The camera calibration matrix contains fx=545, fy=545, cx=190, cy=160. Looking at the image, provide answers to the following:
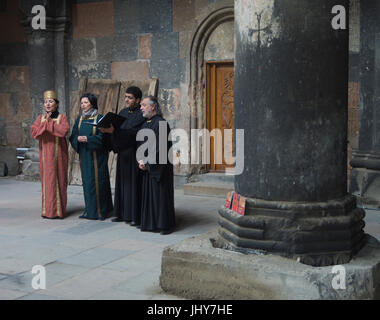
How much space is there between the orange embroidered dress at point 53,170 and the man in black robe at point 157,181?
114 centimetres

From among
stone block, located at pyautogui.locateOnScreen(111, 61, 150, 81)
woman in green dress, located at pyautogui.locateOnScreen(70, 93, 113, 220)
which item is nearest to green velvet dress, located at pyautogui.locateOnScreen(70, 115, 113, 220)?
woman in green dress, located at pyautogui.locateOnScreen(70, 93, 113, 220)

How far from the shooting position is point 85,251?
469 cm

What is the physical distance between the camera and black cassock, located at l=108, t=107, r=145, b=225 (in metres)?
5.70

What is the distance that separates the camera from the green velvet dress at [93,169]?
611 cm

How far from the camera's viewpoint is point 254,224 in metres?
3.21

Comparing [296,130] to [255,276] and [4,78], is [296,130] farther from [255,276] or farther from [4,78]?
[4,78]

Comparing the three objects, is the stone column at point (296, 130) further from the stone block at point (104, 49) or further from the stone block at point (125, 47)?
the stone block at point (104, 49)

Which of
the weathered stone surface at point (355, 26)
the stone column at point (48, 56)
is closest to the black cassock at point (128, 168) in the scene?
the weathered stone surface at point (355, 26)

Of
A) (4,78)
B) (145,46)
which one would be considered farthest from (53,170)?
(4,78)

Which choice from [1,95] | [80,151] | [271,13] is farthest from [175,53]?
[271,13]

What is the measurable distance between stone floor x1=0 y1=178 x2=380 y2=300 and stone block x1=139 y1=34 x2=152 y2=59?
2666 millimetres

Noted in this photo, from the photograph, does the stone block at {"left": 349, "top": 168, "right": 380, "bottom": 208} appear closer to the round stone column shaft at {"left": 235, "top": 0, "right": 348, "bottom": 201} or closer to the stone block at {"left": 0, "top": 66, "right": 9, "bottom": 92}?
the round stone column shaft at {"left": 235, "top": 0, "right": 348, "bottom": 201}

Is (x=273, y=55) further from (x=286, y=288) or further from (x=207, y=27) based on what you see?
(x=207, y=27)
